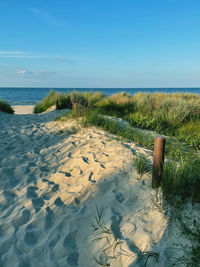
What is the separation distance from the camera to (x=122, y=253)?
6.52 ft

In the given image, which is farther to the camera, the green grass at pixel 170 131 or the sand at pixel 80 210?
the green grass at pixel 170 131

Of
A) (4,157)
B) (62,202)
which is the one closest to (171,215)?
(62,202)

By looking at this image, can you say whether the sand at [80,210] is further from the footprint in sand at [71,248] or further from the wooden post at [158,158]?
the wooden post at [158,158]

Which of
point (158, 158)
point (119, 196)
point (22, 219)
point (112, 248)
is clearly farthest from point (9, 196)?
point (158, 158)

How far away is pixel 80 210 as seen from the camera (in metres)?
2.63

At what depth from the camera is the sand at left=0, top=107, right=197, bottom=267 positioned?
202cm

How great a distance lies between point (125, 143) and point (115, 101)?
5489 millimetres

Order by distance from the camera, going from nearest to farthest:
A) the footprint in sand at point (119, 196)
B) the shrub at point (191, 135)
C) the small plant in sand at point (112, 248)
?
the small plant in sand at point (112, 248) < the footprint in sand at point (119, 196) < the shrub at point (191, 135)

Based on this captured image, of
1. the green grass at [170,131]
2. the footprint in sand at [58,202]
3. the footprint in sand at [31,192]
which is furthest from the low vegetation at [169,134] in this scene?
the footprint in sand at [31,192]

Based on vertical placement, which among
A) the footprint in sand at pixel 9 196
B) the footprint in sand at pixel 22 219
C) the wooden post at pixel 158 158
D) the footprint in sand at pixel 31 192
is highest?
the wooden post at pixel 158 158

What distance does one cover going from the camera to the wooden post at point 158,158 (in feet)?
8.59

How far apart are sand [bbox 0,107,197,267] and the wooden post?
0.20 m

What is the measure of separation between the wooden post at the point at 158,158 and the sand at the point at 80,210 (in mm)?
199

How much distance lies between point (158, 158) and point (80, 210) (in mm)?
1254
